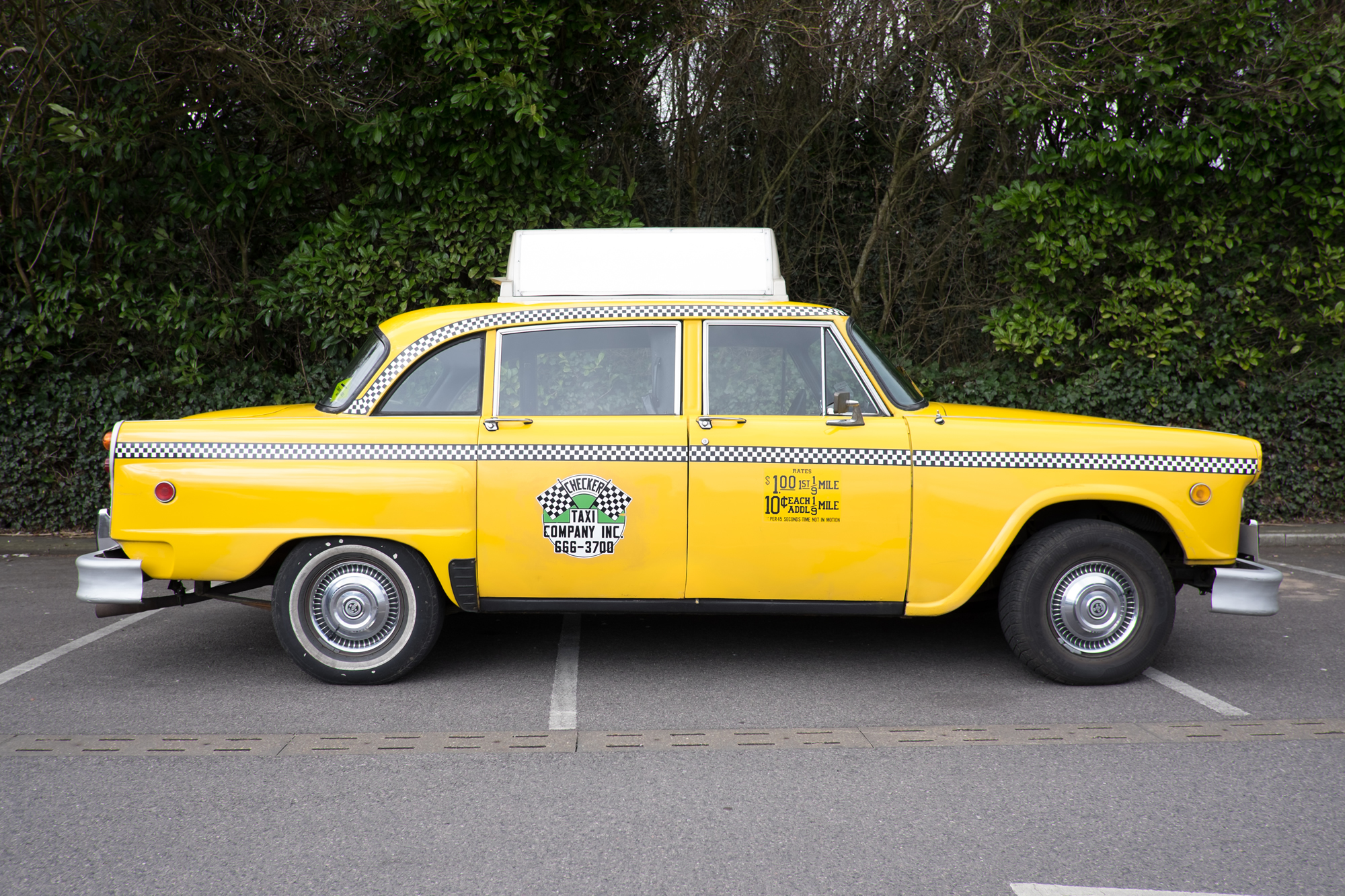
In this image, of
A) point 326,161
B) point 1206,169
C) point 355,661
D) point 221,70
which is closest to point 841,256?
point 1206,169

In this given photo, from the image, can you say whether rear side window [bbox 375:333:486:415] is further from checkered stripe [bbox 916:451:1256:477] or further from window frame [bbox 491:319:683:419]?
checkered stripe [bbox 916:451:1256:477]

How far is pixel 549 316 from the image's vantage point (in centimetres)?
490

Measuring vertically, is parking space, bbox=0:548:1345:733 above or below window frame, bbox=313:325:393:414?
below

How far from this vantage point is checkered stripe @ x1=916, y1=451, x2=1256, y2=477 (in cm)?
465

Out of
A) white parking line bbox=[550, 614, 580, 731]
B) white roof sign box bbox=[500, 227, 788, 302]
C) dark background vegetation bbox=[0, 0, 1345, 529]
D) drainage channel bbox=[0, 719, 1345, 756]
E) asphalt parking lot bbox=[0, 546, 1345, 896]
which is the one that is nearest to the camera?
asphalt parking lot bbox=[0, 546, 1345, 896]

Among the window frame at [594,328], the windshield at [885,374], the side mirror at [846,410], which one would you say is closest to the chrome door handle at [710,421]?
the window frame at [594,328]

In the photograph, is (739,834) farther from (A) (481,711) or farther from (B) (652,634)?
(B) (652,634)

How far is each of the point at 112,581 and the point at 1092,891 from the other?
4.36 meters

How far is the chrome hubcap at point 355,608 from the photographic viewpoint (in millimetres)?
4770

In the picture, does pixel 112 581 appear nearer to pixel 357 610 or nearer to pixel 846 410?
pixel 357 610

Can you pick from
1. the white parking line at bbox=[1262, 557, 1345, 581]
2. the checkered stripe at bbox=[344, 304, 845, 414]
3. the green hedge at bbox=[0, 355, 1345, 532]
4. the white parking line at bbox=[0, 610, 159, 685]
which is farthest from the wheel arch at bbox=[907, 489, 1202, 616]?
the white parking line at bbox=[0, 610, 159, 685]

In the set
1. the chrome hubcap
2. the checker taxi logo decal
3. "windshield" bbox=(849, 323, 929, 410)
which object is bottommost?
the chrome hubcap

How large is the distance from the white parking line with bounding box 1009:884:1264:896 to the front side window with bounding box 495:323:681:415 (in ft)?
8.72

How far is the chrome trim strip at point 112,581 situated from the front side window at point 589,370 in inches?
75.2
